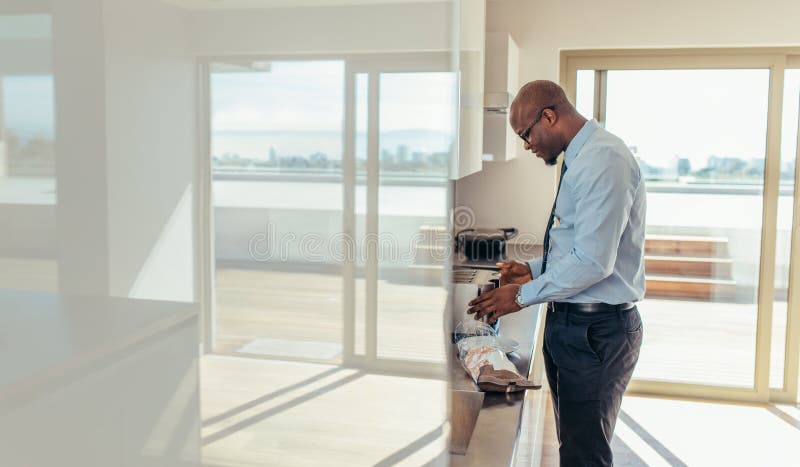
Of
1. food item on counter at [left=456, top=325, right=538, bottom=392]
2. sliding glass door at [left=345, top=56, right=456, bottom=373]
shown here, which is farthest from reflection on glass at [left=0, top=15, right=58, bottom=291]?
food item on counter at [left=456, top=325, right=538, bottom=392]

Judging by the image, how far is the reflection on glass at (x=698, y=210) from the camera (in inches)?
163

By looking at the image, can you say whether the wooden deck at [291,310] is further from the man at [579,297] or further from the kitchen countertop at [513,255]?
the kitchen countertop at [513,255]

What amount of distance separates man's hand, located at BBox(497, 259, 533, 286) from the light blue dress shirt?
279 mm

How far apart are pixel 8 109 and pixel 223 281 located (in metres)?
0.14

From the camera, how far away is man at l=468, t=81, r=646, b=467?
200 cm

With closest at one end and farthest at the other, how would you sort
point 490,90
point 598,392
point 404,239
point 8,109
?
1. point 8,109
2. point 404,239
3. point 598,392
4. point 490,90

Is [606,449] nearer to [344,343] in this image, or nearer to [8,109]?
[344,343]

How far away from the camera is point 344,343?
1.36ft

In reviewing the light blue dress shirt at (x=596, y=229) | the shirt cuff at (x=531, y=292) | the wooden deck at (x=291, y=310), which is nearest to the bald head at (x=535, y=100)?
the light blue dress shirt at (x=596, y=229)

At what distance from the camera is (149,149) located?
242 mm

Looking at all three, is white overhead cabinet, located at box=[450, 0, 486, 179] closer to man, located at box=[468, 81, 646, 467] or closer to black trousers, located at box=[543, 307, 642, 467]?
man, located at box=[468, 81, 646, 467]

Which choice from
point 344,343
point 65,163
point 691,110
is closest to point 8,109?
point 65,163

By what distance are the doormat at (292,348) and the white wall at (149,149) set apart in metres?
0.06

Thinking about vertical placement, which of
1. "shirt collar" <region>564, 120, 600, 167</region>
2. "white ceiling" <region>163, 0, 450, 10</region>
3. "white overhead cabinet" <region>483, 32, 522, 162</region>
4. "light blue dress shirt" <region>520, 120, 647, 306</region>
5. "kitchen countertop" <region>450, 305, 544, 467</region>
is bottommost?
"kitchen countertop" <region>450, 305, 544, 467</region>
